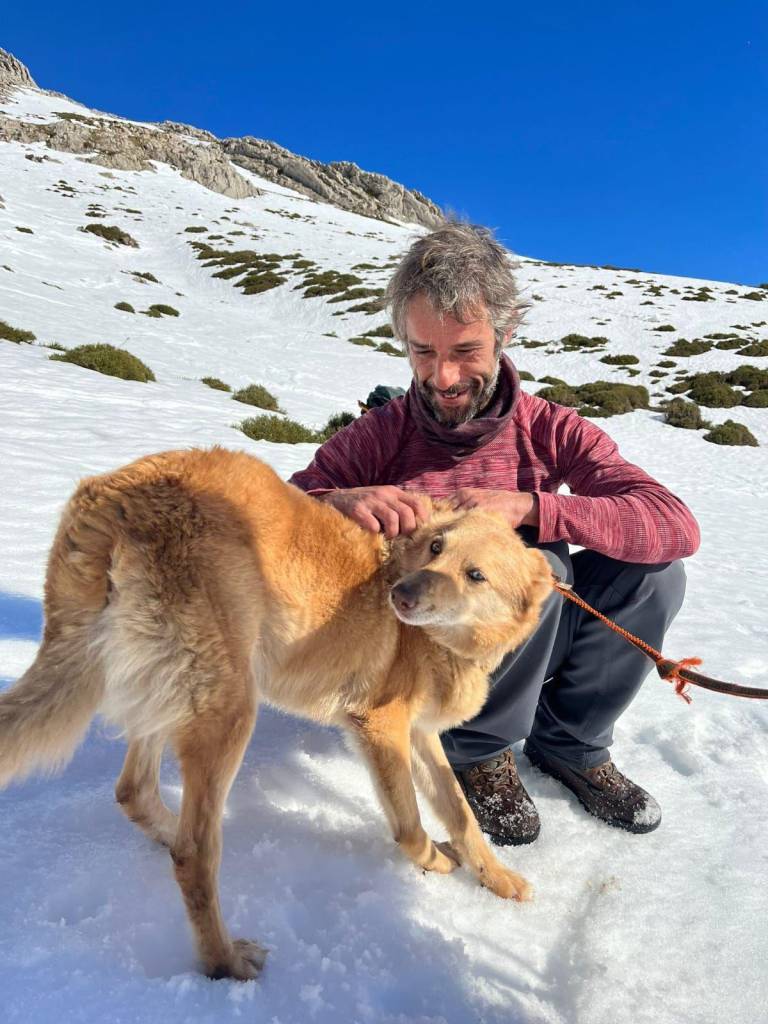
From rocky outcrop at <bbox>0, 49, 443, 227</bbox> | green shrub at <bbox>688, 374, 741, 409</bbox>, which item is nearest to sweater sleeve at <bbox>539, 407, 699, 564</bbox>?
green shrub at <bbox>688, 374, 741, 409</bbox>

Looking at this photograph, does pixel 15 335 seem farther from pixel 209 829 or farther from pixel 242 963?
pixel 242 963

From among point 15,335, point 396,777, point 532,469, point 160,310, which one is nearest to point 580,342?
point 160,310

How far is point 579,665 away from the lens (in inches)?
107

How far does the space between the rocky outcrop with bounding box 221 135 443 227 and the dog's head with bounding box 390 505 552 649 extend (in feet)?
253

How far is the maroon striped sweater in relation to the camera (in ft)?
7.88

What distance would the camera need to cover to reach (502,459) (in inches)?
109

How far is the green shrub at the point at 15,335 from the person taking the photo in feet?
35.9

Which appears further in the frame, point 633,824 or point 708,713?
point 708,713

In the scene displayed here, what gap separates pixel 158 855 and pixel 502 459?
6.86ft

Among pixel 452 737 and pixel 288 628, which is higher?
pixel 288 628

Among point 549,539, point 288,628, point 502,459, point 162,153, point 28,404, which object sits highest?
point 162,153

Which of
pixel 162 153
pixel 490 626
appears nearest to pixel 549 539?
pixel 490 626

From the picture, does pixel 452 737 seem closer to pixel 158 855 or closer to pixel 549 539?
pixel 549 539

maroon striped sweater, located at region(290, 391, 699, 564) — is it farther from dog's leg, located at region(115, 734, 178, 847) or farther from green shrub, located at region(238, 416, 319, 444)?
green shrub, located at region(238, 416, 319, 444)
